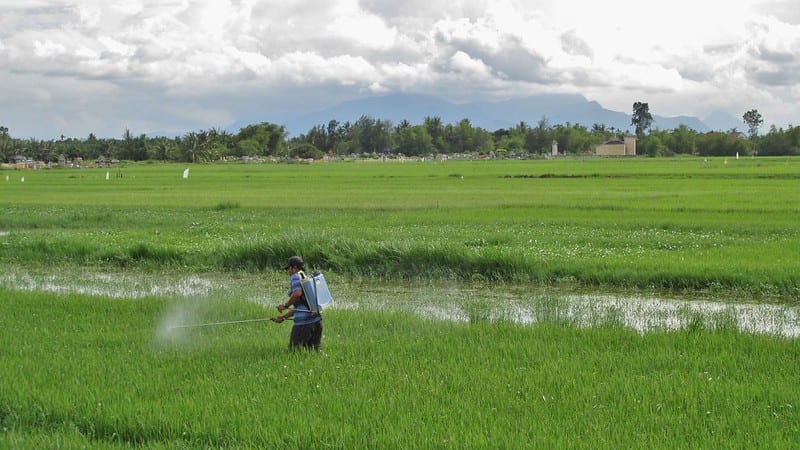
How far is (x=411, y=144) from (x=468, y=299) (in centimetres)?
17545

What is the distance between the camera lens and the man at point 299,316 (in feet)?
28.9

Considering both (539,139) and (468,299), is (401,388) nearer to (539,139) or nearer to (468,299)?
(468,299)

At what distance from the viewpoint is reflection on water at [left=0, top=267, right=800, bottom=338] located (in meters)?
12.2

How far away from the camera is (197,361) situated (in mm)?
9109

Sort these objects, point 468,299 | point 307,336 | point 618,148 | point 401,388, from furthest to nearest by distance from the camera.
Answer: point 618,148 < point 468,299 < point 307,336 < point 401,388

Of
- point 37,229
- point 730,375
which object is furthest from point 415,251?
point 37,229

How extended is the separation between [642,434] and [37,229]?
26910 millimetres

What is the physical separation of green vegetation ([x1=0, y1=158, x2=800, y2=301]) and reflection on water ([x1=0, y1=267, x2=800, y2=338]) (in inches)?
40.5

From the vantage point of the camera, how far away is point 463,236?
22531 millimetres

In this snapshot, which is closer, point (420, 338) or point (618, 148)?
point (420, 338)

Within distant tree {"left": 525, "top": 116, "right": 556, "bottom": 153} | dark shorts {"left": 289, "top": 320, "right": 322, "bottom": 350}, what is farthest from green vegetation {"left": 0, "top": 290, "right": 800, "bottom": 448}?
distant tree {"left": 525, "top": 116, "right": 556, "bottom": 153}

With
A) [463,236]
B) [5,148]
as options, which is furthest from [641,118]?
[463,236]

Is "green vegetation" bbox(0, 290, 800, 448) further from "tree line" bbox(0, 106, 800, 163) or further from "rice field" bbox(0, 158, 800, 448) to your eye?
"tree line" bbox(0, 106, 800, 163)

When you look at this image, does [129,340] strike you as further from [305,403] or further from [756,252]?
[756,252]
